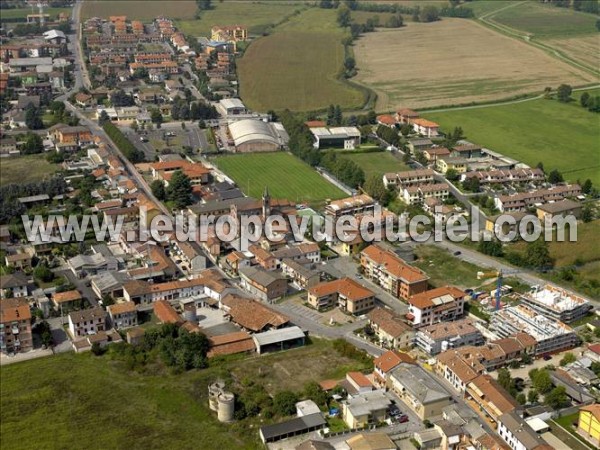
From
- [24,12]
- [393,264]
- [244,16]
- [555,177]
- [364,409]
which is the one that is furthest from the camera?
[244,16]

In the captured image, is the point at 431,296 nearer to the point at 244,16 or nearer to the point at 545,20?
the point at 545,20

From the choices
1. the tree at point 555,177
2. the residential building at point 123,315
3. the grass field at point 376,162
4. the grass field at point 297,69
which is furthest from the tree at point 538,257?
the grass field at point 297,69

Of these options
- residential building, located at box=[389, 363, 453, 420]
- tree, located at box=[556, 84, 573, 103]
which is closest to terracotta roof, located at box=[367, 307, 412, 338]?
residential building, located at box=[389, 363, 453, 420]

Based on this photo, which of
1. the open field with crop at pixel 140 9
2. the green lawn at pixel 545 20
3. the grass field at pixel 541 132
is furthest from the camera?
the open field with crop at pixel 140 9

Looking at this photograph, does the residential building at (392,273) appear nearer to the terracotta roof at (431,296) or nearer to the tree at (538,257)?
the terracotta roof at (431,296)

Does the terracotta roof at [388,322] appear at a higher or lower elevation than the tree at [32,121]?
lower

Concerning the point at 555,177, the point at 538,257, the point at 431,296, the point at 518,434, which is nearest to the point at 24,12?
the point at 555,177

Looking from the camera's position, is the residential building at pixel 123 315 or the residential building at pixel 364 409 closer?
the residential building at pixel 364 409

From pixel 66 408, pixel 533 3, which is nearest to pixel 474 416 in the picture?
pixel 66 408
